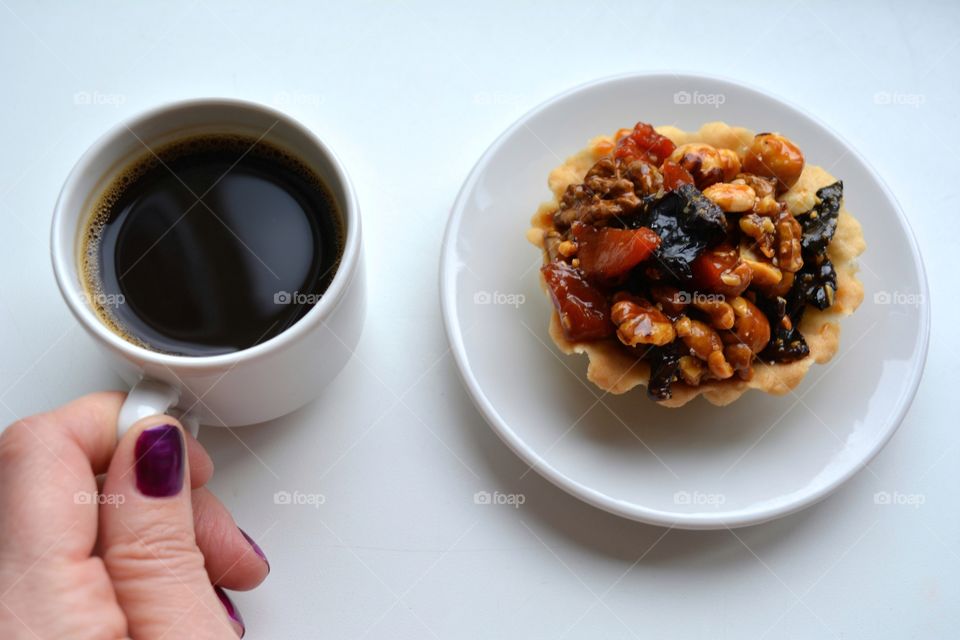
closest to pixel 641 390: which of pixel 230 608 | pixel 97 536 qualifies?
pixel 230 608

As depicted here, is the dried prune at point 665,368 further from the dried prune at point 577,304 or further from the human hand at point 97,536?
the human hand at point 97,536

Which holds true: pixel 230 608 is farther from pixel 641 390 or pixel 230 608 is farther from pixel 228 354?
pixel 641 390

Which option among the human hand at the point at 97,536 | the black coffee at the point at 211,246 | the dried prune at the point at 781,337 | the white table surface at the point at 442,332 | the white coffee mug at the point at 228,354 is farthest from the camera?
the white table surface at the point at 442,332

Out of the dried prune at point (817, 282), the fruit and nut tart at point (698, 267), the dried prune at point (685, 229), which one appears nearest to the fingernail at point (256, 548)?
the fruit and nut tart at point (698, 267)

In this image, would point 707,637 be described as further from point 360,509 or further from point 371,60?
point 371,60

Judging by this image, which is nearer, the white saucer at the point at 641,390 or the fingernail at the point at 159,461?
the fingernail at the point at 159,461

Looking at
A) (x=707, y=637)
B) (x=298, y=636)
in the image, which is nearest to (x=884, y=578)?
(x=707, y=637)
